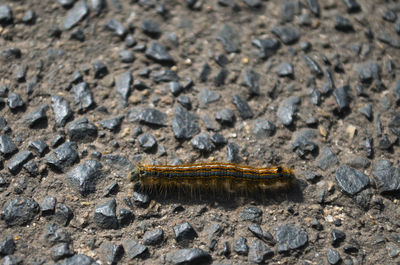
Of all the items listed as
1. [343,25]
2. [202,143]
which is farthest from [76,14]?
[343,25]

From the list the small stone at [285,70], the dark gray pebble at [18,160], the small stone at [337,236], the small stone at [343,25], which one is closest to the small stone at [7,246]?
the dark gray pebble at [18,160]

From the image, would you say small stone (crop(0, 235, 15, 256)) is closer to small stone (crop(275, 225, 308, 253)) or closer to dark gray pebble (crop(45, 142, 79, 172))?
dark gray pebble (crop(45, 142, 79, 172))

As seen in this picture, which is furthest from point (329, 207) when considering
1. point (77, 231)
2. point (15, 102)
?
point (15, 102)

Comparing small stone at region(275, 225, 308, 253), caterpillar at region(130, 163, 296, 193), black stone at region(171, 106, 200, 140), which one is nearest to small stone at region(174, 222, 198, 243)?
caterpillar at region(130, 163, 296, 193)

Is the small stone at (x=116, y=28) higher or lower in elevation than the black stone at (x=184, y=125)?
higher

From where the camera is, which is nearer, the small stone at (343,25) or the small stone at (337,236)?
the small stone at (337,236)

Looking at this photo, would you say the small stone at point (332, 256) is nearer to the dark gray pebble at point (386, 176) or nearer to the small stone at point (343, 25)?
the dark gray pebble at point (386, 176)
